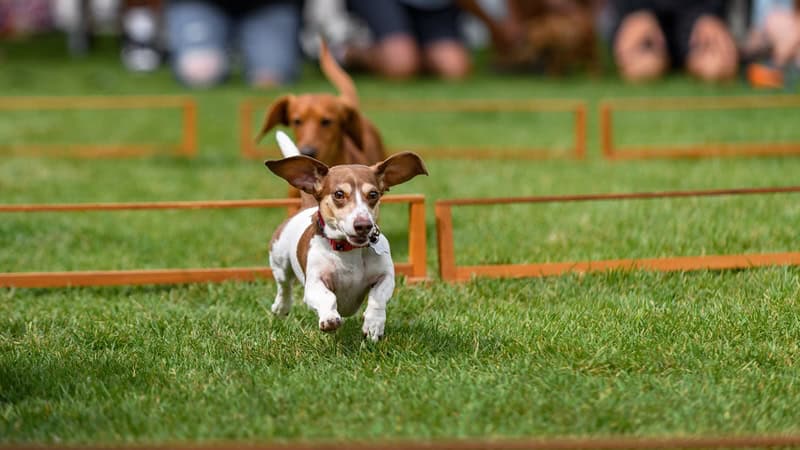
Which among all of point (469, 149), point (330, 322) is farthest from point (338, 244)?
point (469, 149)

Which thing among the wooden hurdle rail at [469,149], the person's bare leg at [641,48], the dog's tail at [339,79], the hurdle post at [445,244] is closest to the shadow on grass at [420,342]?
the hurdle post at [445,244]

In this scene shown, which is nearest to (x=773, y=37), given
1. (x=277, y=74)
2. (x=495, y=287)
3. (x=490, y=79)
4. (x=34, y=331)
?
(x=490, y=79)

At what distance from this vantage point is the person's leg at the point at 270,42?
19031mm

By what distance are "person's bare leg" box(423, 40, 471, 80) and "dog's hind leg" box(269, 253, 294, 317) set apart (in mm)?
15713

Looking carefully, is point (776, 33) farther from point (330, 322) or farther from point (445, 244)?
point (330, 322)

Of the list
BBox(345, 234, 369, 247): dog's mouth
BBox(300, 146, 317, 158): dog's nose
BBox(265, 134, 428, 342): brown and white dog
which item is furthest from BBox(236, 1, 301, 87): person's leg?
BBox(345, 234, 369, 247): dog's mouth

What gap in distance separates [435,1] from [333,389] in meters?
17.1

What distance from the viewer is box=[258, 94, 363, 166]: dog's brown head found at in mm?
6945

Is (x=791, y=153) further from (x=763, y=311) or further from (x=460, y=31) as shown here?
(x=460, y=31)

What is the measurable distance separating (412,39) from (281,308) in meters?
15.9

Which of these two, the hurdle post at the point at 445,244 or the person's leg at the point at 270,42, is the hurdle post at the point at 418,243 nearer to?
the hurdle post at the point at 445,244

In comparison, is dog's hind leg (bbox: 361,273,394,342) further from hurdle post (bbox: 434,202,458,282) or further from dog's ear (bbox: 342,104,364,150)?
dog's ear (bbox: 342,104,364,150)

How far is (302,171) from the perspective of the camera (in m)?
4.81

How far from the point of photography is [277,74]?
1930cm
